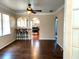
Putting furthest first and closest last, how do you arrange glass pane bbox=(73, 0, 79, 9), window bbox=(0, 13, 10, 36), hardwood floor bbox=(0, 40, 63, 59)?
1. window bbox=(0, 13, 10, 36)
2. hardwood floor bbox=(0, 40, 63, 59)
3. glass pane bbox=(73, 0, 79, 9)

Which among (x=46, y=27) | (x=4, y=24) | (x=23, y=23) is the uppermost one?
(x=23, y=23)

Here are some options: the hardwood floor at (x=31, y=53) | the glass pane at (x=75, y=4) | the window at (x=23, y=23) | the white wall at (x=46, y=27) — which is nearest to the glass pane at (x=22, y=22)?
the window at (x=23, y=23)

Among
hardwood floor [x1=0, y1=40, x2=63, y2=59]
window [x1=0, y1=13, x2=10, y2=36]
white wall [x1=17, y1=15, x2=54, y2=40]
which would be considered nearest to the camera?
hardwood floor [x1=0, y1=40, x2=63, y2=59]

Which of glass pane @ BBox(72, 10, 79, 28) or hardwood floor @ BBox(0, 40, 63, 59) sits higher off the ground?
glass pane @ BBox(72, 10, 79, 28)

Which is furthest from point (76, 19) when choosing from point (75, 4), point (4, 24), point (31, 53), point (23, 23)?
point (23, 23)

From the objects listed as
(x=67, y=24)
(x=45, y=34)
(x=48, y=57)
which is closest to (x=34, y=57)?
(x=48, y=57)

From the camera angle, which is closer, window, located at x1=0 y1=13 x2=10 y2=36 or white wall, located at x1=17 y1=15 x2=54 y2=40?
window, located at x1=0 y1=13 x2=10 y2=36

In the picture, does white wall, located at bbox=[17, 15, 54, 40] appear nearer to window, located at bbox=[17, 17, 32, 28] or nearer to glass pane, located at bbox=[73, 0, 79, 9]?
window, located at bbox=[17, 17, 32, 28]

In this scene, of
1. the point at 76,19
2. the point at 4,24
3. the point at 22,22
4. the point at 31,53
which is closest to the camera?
the point at 76,19

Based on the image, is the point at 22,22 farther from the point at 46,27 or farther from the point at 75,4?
the point at 75,4

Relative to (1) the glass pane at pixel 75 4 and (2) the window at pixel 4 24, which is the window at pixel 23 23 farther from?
(1) the glass pane at pixel 75 4

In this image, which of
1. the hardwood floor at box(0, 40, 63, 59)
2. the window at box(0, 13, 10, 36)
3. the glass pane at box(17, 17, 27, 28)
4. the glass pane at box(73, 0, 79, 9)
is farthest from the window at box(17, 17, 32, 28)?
the glass pane at box(73, 0, 79, 9)

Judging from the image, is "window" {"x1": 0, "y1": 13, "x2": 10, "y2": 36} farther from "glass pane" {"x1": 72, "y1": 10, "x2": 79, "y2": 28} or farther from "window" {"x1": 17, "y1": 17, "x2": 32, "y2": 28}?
"glass pane" {"x1": 72, "y1": 10, "x2": 79, "y2": 28}

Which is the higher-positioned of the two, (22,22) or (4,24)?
(22,22)
